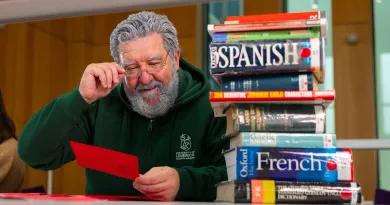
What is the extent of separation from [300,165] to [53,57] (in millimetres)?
5287

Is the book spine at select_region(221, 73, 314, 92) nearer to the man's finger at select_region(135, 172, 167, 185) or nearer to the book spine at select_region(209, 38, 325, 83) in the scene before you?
the book spine at select_region(209, 38, 325, 83)

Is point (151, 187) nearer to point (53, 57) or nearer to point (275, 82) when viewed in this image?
point (275, 82)

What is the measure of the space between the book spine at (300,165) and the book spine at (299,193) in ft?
0.07

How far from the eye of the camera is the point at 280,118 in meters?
0.83

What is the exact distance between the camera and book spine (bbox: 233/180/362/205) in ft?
2.50

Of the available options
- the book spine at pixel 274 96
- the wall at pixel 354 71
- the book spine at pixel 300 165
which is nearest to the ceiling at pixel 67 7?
the book spine at pixel 274 96

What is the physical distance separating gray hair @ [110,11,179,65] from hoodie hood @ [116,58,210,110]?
11cm

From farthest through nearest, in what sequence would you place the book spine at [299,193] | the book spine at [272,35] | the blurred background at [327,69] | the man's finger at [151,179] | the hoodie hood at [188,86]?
1. the blurred background at [327,69]
2. the hoodie hood at [188,86]
3. the man's finger at [151,179]
4. the book spine at [272,35]
5. the book spine at [299,193]

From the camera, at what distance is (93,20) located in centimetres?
605

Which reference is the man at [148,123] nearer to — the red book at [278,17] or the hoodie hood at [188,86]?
the hoodie hood at [188,86]

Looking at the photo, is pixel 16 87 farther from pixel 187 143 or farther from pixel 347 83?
pixel 187 143

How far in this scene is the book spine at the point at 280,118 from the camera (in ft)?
2.72

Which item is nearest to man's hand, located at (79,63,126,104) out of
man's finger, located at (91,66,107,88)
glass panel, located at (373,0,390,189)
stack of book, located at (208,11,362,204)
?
man's finger, located at (91,66,107,88)

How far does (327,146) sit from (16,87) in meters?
4.87
